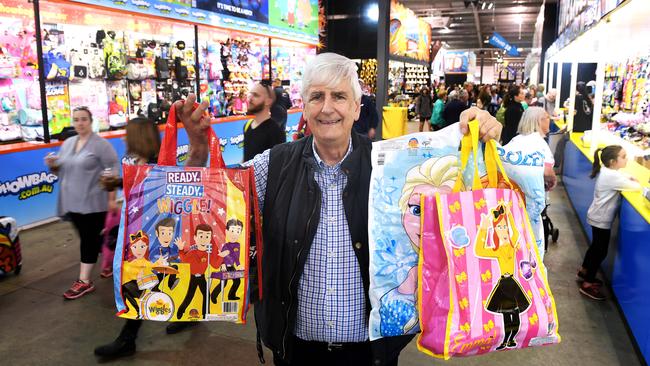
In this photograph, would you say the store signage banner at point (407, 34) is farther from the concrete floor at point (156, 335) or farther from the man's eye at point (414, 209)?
the man's eye at point (414, 209)

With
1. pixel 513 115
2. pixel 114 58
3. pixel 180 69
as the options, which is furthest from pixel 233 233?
pixel 513 115

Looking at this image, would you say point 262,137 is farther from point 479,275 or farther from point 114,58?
point 114,58

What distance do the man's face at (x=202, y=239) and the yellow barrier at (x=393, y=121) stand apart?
36.7ft

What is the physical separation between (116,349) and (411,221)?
2.50 m

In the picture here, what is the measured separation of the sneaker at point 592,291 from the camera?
4055mm

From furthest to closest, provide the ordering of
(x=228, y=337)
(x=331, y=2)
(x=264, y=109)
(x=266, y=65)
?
(x=331, y=2), (x=266, y=65), (x=264, y=109), (x=228, y=337)

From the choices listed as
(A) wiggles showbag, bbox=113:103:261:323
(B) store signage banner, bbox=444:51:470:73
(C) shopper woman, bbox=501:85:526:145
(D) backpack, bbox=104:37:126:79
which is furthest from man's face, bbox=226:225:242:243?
(B) store signage banner, bbox=444:51:470:73

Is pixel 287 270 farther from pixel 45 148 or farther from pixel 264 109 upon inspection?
Answer: pixel 45 148

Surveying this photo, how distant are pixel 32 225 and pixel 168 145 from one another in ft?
16.4

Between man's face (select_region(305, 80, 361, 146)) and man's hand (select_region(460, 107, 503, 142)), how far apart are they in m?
0.34

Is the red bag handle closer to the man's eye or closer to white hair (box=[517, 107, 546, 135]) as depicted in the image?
the man's eye

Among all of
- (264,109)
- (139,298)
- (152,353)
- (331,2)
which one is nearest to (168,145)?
(139,298)

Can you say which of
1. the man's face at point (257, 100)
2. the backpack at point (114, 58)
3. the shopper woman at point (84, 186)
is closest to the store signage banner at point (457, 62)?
the backpack at point (114, 58)

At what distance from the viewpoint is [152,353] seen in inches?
126
